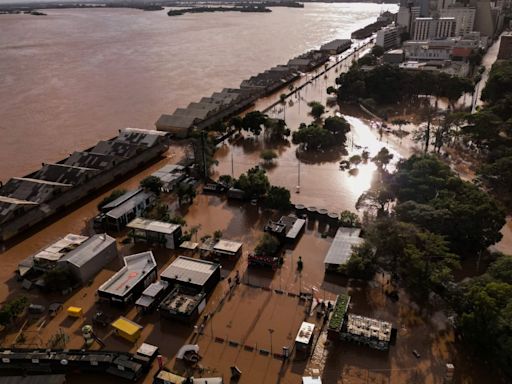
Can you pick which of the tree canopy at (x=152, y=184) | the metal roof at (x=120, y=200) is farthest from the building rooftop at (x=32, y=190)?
the tree canopy at (x=152, y=184)

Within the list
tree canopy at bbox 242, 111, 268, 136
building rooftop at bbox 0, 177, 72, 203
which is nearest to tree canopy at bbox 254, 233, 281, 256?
building rooftop at bbox 0, 177, 72, 203

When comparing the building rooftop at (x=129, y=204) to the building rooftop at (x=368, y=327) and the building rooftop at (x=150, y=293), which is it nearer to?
the building rooftop at (x=150, y=293)

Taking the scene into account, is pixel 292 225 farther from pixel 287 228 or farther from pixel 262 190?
pixel 262 190

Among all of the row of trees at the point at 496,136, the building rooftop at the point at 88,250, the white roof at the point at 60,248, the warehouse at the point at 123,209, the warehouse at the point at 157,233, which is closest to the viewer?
the building rooftop at the point at 88,250

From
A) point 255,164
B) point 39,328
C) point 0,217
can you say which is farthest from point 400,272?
point 0,217

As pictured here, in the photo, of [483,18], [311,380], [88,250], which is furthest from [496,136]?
[483,18]

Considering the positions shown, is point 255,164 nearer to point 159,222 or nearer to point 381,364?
point 159,222

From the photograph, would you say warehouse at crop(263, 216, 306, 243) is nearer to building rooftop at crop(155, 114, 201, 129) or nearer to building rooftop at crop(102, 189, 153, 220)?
building rooftop at crop(102, 189, 153, 220)
